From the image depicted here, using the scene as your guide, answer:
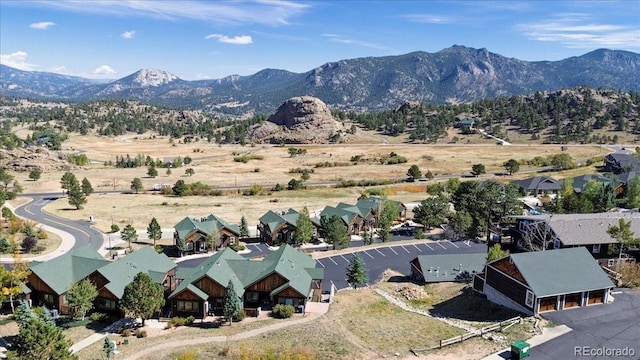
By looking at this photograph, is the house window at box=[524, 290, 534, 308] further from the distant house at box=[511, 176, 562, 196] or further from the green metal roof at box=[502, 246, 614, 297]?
the distant house at box=[511, 176, 562, 196]

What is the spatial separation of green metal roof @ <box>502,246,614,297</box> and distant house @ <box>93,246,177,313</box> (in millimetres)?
34915

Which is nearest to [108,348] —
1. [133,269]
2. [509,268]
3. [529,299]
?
[133,269]

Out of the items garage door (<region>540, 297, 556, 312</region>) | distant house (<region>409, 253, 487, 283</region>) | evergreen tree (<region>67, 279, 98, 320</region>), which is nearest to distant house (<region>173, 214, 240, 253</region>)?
evergreen tree (<region>67, 279, 98, 320</region>)

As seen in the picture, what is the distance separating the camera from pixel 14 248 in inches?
2638

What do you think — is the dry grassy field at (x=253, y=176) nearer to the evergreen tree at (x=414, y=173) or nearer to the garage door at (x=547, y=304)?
the evergreen tree at (x=414, y=173)

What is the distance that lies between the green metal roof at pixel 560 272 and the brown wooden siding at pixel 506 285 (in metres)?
1.53

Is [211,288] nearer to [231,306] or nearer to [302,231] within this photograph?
[231,306]

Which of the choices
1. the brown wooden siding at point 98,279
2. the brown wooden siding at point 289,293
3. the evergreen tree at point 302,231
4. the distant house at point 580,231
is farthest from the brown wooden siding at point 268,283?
the distant house at point 580,231

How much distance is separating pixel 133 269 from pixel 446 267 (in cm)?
3491

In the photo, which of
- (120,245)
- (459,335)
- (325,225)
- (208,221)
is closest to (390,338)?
(459,335)

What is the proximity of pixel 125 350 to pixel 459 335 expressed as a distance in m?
26.5

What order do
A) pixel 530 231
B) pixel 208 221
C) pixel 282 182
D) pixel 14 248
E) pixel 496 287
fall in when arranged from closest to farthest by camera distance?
pixel 496 287, pixel 530 231, pixel 14 248, pixel 208 221, pixel 282 182

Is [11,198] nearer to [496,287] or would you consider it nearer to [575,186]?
[496,287]

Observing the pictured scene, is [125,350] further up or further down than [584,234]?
further down
